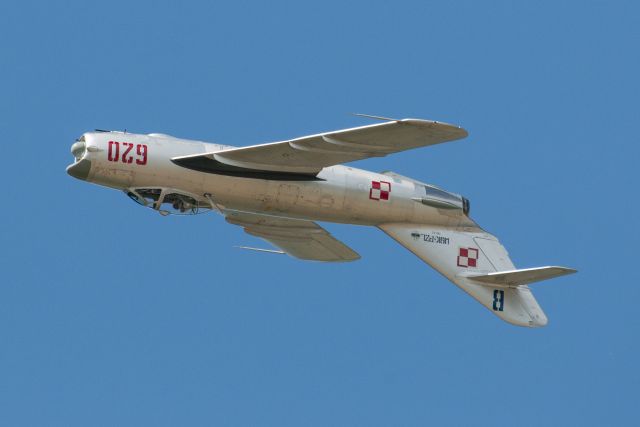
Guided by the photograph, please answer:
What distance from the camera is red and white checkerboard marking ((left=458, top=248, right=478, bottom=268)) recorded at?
44344 millimetres

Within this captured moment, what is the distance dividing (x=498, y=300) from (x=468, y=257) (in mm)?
1675

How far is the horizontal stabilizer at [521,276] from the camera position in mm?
41594

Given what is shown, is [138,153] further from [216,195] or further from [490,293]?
[490,293]

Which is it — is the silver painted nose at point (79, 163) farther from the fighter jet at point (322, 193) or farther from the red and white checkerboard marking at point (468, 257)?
the red and white checkerboard marking at point (468, 257)

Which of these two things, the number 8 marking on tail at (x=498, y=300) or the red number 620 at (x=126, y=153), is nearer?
the red number 620 at (x=126, y=153)

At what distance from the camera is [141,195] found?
131 ft

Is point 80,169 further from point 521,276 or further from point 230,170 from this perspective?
point 521,276

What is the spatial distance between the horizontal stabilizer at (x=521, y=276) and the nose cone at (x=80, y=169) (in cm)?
1273

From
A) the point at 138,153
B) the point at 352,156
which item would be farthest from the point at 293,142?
the point at 138,153

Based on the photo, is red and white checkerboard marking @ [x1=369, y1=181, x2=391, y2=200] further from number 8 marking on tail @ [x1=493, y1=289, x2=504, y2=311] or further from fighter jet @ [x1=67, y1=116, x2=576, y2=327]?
number 8 marking on tail @ [x1=493, y1=289, x2=504, y2=311]

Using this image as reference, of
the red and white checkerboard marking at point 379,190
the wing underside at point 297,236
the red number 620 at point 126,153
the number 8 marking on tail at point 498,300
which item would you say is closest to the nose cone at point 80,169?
the red number 620 at point 126,153

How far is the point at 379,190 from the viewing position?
138ft

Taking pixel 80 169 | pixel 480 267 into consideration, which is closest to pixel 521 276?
pixel 480 267

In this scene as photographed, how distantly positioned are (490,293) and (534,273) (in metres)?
2.39
